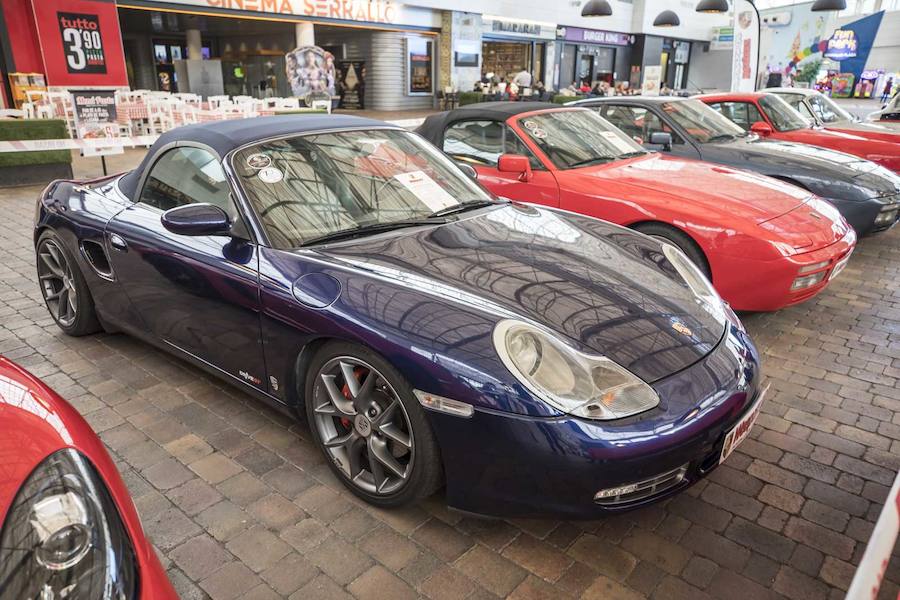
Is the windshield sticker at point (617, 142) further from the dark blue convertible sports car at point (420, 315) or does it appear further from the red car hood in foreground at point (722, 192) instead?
the dark blue convertible sports car at point (420, 315)

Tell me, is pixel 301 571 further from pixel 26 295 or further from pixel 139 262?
pixel 26 295

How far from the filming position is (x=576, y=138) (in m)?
5.02

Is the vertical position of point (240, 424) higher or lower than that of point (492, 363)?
lower

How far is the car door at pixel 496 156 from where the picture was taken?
4.67 metres

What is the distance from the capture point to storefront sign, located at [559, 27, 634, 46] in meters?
29.9

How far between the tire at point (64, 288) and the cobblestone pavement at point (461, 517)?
1.24 ft

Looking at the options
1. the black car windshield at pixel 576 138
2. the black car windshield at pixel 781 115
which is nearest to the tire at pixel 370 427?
the black car windshield at pixel 576 138

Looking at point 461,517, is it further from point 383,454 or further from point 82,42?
point 82,42

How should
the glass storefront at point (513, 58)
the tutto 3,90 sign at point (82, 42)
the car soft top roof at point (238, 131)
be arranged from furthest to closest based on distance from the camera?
the glass storefront at point (513, 58) < the tutto 3,90 sign at point (82, 42) < the car soft top roof at point (238, 131)

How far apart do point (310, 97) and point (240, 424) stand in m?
15.9

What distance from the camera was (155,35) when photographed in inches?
1008

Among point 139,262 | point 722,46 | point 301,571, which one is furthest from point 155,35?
point 722,46

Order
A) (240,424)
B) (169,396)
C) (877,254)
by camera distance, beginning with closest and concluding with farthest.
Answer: (240,424)
(169,396)
(877,254)

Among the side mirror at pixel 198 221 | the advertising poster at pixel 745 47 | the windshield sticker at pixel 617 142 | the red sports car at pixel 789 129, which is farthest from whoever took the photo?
the advertising poster at pixel 745 47
